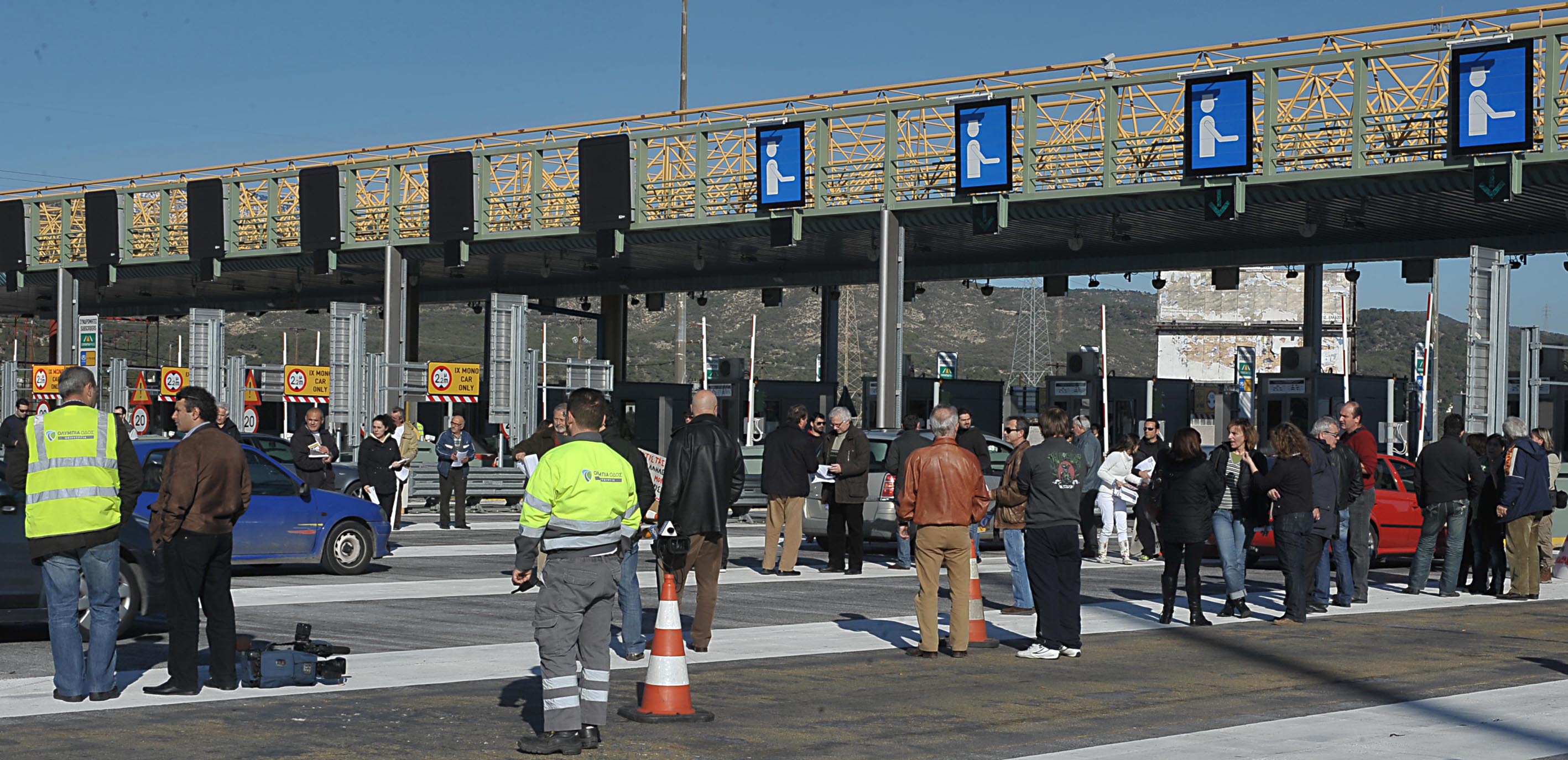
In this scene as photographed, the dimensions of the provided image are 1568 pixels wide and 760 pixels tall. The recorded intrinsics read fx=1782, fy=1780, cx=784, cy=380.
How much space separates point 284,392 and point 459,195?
238 inches

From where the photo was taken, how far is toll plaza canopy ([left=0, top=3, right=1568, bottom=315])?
29.9 m

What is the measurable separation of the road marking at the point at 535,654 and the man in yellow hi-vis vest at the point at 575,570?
2.32m

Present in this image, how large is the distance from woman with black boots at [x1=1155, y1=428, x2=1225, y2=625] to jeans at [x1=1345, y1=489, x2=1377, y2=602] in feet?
9.88

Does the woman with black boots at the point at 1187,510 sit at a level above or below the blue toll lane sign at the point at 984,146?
below

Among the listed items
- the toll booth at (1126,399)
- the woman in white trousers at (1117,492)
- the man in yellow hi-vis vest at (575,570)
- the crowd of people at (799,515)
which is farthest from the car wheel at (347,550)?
the toll booth at (1126,399)

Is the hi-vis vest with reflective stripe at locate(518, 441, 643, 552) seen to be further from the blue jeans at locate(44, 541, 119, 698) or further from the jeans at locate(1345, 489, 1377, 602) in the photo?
the jeans at locate(1345, 489, 1377, 602)

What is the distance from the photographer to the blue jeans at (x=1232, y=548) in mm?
15789

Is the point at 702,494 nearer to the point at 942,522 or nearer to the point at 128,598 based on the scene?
the point at 942,522

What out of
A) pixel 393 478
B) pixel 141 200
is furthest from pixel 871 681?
pixel 141 200

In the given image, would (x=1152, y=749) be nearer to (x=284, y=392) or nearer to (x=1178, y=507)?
(x=1178, y=507)

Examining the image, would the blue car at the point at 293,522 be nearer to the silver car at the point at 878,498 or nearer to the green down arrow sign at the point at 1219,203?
the silver car at the point at 878,498

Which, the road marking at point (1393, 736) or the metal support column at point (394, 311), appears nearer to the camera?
the road marking at point (1393, 736)

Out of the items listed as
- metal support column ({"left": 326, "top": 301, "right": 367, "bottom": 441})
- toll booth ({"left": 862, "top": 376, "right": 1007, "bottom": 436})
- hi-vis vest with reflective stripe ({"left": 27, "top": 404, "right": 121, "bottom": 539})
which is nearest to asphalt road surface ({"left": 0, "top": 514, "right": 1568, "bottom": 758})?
hi-vis vest with reflective stripe ({"left": 27, "top": 404, "right": 121, "bottom": 539})

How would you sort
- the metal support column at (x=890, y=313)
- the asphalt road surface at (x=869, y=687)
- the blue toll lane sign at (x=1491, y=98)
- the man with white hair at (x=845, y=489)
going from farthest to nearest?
the metal support column at (x=890, y=313)
the blue toll lane sign at (x=1491, y=98)
the man with white hair at (x=845, y=489)
the asphalt road surface at (x=869, y=687)
